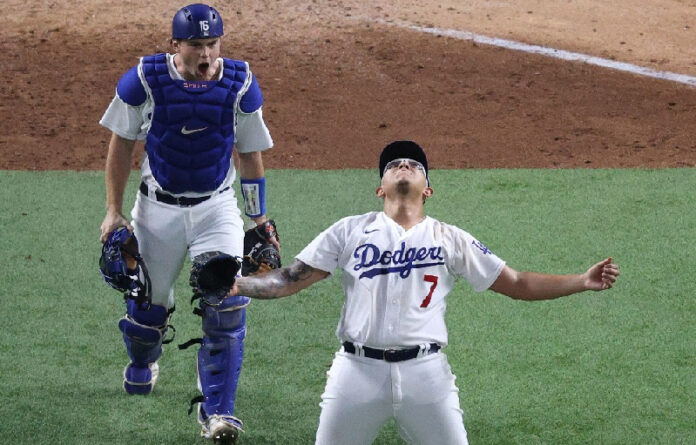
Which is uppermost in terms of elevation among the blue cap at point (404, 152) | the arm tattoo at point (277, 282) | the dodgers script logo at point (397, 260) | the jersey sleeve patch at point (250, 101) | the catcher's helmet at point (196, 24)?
the catcher's helmet at point (196, 24)

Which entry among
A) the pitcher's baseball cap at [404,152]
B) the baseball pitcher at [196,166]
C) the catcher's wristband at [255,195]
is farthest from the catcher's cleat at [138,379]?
the pitcher's baseball cap at [404,152]

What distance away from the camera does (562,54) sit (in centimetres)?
1367

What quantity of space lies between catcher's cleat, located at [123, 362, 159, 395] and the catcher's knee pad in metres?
0.62

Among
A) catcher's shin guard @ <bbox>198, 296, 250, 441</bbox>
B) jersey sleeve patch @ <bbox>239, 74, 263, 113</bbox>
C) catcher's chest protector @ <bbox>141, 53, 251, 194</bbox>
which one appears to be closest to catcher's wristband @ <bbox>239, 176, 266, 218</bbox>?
catcher's chest protector @ <bbox>141, 53, 251, 194</bbox>

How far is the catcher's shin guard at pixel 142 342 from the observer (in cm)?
642

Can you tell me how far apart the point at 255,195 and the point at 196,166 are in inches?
14.8

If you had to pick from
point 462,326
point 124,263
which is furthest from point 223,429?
point 462,326

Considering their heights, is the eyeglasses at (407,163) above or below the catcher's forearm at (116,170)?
above

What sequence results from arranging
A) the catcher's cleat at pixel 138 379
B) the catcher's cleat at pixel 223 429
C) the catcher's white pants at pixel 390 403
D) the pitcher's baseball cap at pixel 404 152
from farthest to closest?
the catcher's cleat at pixel 138 379
the catcher's cleat at pixel 223 429
the pitcher's baseball cap at pixel 404 152
the catcher's white pants at pixel 390 403

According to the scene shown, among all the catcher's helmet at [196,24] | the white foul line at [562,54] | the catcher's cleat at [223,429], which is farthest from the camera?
the white foul line at [562,54]

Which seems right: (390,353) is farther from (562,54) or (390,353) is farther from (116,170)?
(562,54)

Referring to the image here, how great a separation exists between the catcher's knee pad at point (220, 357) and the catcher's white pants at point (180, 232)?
0.30 metres

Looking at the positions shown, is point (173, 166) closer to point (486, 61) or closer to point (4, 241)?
point (4, 241)

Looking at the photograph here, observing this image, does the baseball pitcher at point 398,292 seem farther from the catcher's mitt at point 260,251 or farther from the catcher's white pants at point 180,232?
the catcher's white pants at point 180,232
